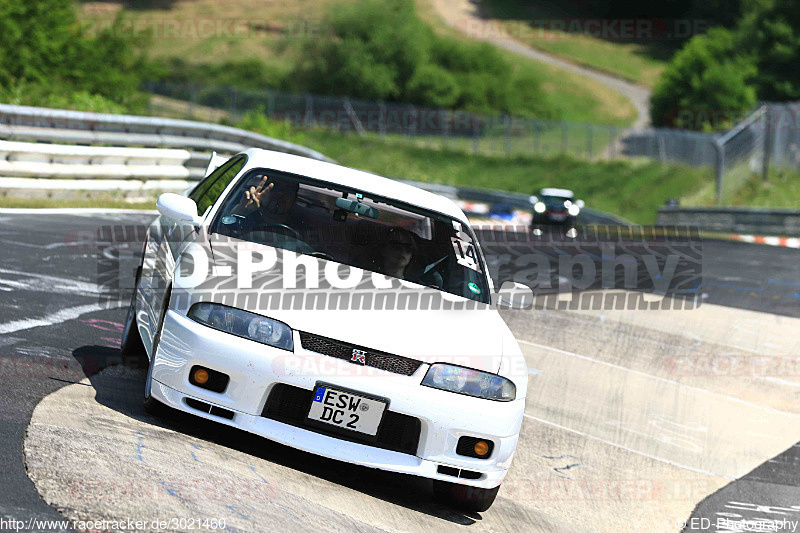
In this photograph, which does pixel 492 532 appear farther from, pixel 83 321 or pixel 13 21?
pixel 13 21

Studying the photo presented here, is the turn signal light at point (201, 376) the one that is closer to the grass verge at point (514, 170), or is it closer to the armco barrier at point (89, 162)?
the armco barrier at point (89, 162)

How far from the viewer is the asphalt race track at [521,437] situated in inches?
166

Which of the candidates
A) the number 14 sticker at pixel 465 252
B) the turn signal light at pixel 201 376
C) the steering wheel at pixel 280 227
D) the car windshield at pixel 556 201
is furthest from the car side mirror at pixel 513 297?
the car windshield at pixel 556 201

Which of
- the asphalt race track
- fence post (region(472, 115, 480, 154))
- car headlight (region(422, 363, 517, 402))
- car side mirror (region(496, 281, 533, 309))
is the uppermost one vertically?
car side mirror (region(496, 281, 533, 309))

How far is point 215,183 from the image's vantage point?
20.8ft

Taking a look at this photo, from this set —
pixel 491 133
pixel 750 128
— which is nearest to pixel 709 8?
pixel 491 133

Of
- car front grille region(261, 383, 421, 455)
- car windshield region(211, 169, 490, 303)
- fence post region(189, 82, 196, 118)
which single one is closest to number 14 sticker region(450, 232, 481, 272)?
car windshield region(211, 169, 490, 303)

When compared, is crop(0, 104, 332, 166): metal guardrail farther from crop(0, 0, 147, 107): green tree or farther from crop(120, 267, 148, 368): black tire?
crop(120, 267, 148, 368): black tire

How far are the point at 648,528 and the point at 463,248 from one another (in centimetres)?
196

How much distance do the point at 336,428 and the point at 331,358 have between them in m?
0.34

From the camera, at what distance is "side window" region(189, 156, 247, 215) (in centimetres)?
602

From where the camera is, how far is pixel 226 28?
81625 mm

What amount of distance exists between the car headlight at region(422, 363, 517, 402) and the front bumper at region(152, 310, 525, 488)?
0.04 meters

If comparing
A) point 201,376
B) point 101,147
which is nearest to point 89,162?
point 101,147
